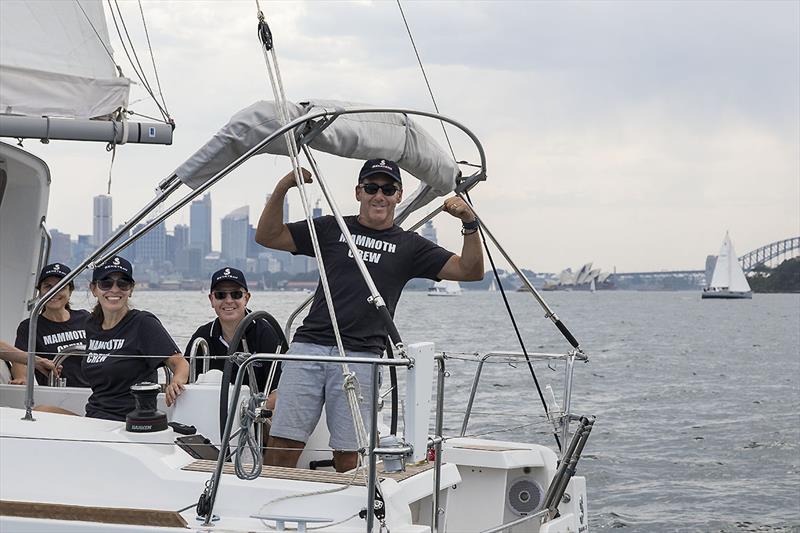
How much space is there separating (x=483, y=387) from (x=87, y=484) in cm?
1362

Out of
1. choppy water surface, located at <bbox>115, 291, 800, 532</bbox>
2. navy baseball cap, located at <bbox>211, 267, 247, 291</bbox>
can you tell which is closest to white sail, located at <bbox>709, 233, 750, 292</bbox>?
choppy water surface, located at <bbox>115, 291, 800, 532</bbox>

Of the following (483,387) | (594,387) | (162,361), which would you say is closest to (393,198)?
(162,361)

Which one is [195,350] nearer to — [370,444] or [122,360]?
[122,360]

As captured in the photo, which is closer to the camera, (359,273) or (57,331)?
(359,273)

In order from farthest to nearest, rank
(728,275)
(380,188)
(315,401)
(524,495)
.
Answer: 1. (728,275)
2. (524,495)
3. (380,188)
4. (315,401)

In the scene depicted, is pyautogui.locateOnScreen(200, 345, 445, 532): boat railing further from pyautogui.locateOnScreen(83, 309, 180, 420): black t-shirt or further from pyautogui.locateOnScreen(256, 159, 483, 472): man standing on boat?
pyautogui.locateOnScreen(83, 309, 180, 420): black t-shirt

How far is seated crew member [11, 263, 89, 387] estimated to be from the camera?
23.1 feet

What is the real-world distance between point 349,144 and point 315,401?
1.36 meters

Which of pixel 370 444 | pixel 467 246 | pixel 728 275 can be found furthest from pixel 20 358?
pixel 728 275

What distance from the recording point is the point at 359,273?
5105mm

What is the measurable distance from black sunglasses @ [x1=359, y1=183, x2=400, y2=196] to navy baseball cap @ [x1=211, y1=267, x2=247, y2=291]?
1.05 m

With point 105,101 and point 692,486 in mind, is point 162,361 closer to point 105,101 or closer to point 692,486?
point 105,101

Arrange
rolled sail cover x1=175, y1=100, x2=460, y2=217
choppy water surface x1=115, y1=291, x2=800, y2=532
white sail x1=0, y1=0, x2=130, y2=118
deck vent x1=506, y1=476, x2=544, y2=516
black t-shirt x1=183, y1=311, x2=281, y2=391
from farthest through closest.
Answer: choppy water surface x1=115, y1=291, x2=800, y2=532 → white sail x1=0, y1=0, x2=130, y2=118 → deck vent x1=506, y1=476, x2=544, y2=516 → black t-shirt x1=183, y1=311, x2=281, y2=391 → rolled sail cover x1=175, y1=100, x2=460, y2=217

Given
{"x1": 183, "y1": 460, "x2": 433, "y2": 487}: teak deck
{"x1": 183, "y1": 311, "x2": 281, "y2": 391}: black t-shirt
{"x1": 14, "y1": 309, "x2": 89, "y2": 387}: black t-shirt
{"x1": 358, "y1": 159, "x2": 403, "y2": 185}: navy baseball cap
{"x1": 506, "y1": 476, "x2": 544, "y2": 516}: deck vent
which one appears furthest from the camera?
{"x1": 14, "y1": 309, "x2": 89, "y2": 387}: black t-shirt
